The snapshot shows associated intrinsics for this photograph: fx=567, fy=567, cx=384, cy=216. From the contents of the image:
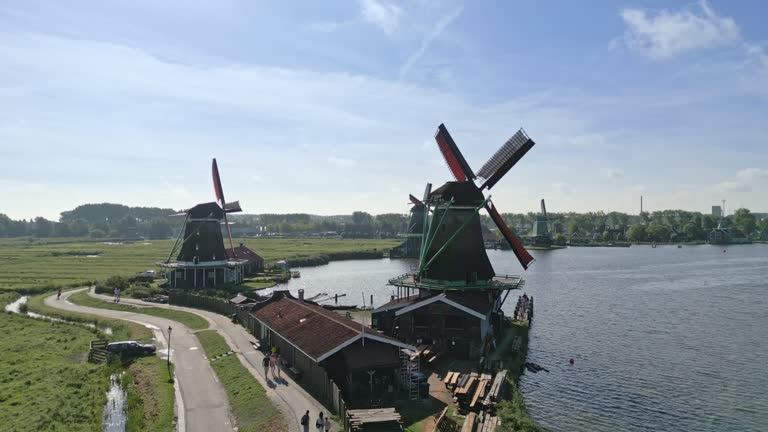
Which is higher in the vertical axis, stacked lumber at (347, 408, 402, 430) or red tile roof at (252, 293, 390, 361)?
red tile roof at (252, 293, 390, 361)

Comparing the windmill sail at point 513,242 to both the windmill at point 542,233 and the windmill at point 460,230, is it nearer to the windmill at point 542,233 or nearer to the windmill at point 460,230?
the windmill at point 460,230

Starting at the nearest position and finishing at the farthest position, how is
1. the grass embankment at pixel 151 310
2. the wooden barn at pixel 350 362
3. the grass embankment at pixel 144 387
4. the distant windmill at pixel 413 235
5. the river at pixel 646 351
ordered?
the grass embankment at pixel 144 387 → the wooden barn at pixel 350 362 → the river at pixel 646 351 → the grass embankment at pixel 151 310 → the distant windmill at pixel 413 235

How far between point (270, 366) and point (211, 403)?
17.9ft

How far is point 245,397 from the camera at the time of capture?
2819 cm

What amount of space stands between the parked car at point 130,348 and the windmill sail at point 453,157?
26.7 m

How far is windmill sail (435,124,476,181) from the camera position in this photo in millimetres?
46200

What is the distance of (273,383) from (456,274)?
55.9 ft

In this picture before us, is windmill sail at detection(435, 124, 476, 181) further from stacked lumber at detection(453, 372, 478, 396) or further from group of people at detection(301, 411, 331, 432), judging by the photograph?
group of people at detection(301, 411, 331, 432)

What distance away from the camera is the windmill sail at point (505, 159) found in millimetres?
45062

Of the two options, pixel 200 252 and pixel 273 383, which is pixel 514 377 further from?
pixel 200 252

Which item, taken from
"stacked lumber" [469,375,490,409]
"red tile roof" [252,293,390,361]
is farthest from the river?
"red tile roof" [252,293,390,361]

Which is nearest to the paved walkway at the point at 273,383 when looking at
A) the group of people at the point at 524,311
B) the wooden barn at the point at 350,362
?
the wooden barn at the point at 350,362

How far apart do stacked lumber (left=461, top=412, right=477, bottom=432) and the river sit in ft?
16.8

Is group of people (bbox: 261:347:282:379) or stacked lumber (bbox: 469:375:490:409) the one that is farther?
group of people (bbox: 261:347:282:379)
